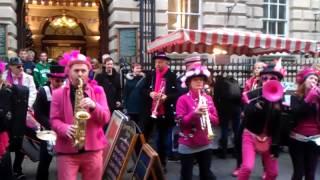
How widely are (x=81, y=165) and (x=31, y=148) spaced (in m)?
3.03

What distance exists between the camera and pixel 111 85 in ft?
31.8

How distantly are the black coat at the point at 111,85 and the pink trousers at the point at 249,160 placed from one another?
12.1ft

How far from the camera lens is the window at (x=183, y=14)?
18.0m

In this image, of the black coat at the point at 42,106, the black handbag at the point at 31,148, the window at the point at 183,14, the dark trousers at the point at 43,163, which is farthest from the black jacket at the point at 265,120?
the window at the point at 183,14

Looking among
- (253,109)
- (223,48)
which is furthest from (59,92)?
(223,48)

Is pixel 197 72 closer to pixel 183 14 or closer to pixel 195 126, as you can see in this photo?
pixel 195 126

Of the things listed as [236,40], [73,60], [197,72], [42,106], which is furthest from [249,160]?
[236,40]

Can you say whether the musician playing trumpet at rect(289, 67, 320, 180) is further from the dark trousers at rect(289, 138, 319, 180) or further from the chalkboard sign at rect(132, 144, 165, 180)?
the chalkboard sign at rect(132, 144, 165, 180)

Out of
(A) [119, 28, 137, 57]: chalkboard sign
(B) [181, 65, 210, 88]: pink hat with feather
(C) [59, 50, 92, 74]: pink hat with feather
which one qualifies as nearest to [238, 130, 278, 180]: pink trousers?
(B) [181, 65, 210, 88]: pink hat with feather

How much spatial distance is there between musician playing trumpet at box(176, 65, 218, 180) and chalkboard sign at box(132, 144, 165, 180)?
69 centimetres

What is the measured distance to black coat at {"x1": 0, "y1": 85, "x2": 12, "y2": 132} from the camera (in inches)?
229

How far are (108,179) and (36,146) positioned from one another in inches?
69.2

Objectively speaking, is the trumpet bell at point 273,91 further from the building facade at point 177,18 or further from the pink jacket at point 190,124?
the building facade at point 177,18

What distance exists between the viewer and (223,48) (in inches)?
448
